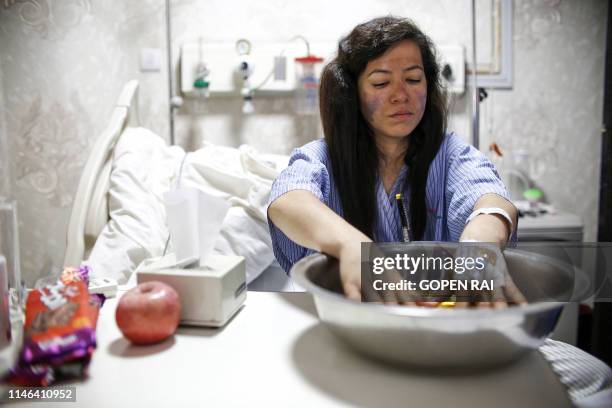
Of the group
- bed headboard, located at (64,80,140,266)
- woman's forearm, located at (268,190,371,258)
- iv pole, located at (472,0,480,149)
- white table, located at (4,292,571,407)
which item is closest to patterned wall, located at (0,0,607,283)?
iv pole, located at (472,0,480,149)

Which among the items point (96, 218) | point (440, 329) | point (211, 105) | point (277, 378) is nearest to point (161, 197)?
point (96, 218)

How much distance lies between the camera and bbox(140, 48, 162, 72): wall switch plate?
190 cm

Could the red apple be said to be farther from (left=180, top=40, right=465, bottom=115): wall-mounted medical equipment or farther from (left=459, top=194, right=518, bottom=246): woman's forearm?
(left=180, top=40, right=465, bottom=115): wall-mounted medical equipment

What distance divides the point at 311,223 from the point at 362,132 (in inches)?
15.1

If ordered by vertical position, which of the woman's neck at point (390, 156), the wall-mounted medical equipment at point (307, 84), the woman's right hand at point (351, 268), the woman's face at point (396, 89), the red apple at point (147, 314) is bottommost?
the red apple at point (147, 314)

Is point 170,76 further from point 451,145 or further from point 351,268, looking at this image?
point 351,268

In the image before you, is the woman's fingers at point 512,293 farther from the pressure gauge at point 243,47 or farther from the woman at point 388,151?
the pressure gauge at point 243,47

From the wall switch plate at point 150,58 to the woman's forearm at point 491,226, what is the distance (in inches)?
60.6

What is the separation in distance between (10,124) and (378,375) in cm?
200

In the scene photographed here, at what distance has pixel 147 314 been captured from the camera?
0.52 m

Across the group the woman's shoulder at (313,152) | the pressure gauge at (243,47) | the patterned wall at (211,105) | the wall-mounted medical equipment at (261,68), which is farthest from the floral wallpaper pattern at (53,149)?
the woman's shoulder at (313,152)

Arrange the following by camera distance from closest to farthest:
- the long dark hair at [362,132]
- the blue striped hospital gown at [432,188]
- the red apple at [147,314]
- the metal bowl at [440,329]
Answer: the metal bowl at [440,329], the red apple at [147,314], the blue striped hospital gown at [432,188], the long dark hair at [362,132]

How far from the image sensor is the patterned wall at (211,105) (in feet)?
6.20

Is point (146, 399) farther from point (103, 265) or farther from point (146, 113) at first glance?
point (146, 113)
